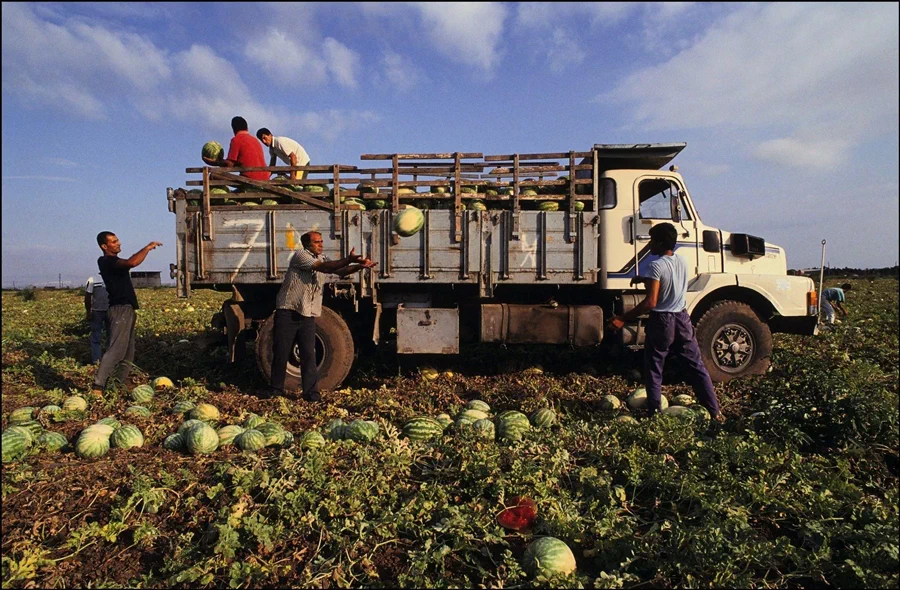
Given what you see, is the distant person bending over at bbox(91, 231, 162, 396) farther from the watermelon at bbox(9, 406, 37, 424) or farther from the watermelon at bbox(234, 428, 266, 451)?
the watermelon at bbox(234, 428, 266, 451)

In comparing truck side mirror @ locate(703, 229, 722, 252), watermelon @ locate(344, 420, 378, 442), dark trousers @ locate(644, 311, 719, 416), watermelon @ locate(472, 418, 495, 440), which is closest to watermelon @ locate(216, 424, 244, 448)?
watermelon @ locate(344, 420, 378, 442)

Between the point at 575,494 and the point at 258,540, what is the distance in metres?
2.17

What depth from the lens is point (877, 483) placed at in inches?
150

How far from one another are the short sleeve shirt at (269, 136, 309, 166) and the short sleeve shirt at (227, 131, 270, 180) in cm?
40

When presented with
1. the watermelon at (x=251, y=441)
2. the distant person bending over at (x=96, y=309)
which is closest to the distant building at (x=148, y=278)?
the distant person bending over at (x=96, y=309)

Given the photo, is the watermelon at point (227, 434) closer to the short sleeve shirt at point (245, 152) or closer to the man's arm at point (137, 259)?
the man's arm at point (137, 259)

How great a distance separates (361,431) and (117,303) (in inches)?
170

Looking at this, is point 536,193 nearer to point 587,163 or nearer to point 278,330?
point 587,163

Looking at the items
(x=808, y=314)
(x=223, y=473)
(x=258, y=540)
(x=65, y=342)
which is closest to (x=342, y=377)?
(x=223, y=473)

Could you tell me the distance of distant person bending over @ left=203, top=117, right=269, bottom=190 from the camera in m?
7.67

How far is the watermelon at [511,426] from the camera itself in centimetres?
474

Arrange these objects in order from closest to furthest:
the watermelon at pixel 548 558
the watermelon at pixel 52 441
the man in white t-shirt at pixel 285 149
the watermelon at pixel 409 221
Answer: the watermelon at pixel 548 558 < the watermelon at pixel 52 441 < the watermelon at pixel 409 221 < the man in white t-shirt at pixel 285 149

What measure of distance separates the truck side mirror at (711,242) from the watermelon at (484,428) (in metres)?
4.71

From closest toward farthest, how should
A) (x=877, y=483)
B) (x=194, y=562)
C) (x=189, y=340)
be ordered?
(x=194, y=562) → (x=877, y=483) → (x=189, y=340)
